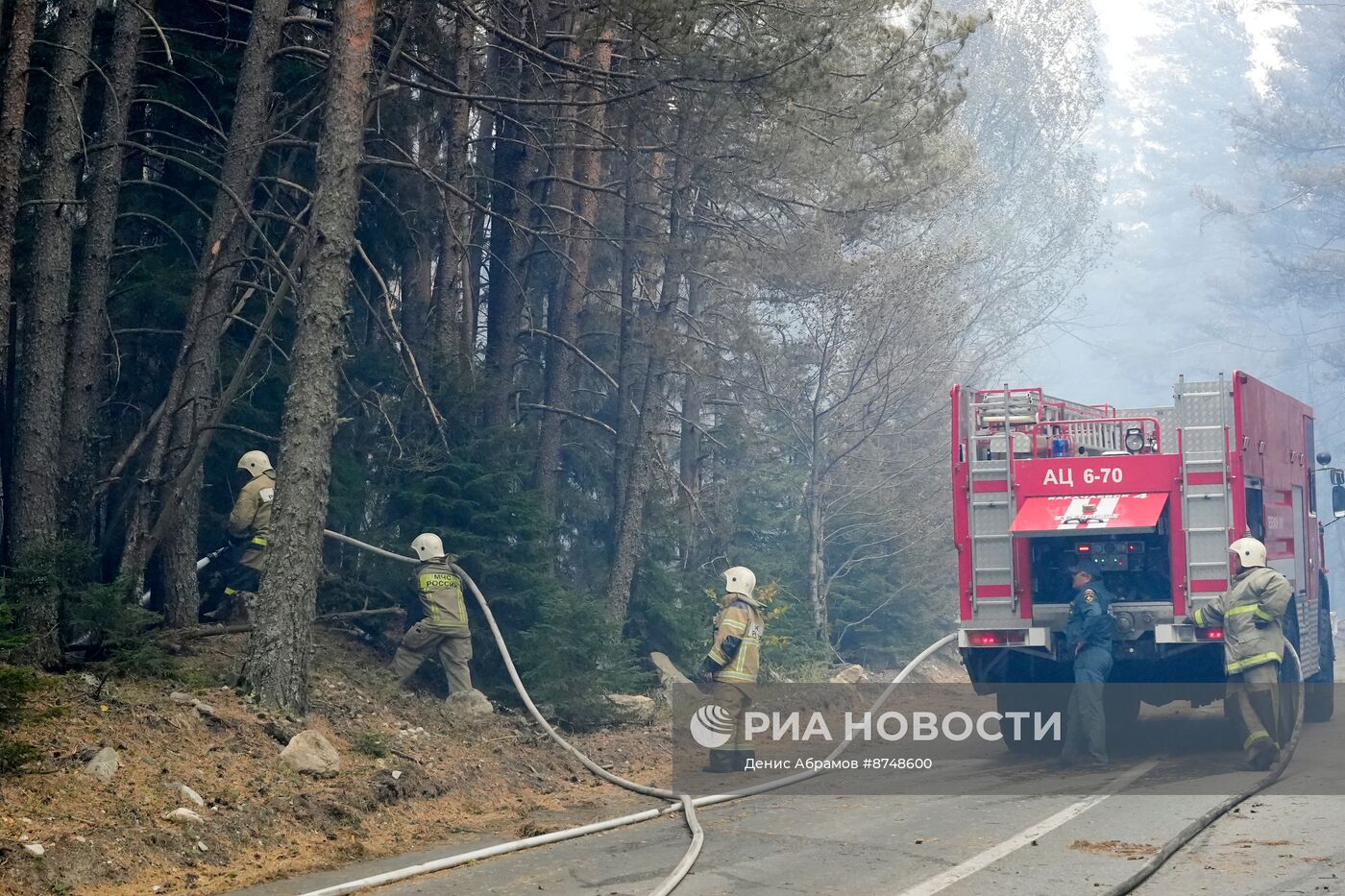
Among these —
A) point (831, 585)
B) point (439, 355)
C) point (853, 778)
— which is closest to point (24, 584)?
point (439, 355)

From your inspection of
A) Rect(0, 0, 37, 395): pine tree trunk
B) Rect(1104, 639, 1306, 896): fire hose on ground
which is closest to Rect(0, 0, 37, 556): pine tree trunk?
Rect(0, 0, 37, 395): pine tree trunk

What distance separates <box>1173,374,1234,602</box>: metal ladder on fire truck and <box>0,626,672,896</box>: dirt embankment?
15.4ft

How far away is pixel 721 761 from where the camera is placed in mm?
11141

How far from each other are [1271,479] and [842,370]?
892 centimetres

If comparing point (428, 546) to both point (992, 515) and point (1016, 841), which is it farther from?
point (1016, 841)

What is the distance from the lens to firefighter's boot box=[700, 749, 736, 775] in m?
11.1

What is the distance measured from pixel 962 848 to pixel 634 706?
6.39 metres

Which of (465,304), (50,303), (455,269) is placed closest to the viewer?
(50,303)

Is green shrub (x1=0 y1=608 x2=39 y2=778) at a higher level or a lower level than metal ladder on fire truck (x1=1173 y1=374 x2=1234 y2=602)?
lower

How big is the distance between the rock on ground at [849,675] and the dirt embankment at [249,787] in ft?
22.8

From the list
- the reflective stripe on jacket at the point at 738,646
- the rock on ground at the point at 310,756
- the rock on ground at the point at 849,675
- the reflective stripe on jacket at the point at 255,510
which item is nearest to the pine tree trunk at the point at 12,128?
the reflective stripe on jacket at the point at 255,510

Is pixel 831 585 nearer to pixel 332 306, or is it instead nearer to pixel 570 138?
pixel 570 138

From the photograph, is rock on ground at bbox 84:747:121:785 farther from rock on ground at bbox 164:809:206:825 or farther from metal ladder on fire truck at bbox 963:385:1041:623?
metal ladder on fire truck at bbox 963:385:1041:623

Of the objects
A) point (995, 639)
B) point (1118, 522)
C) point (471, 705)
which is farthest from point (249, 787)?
point (1118, 522)
